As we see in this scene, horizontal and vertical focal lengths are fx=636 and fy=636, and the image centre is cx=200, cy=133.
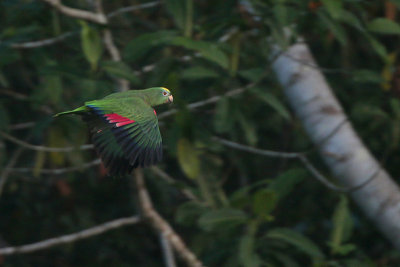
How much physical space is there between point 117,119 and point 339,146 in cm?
207

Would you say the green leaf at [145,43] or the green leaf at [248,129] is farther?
the green leaf at [248,129]

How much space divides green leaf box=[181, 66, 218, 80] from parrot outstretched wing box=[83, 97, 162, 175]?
1196mm

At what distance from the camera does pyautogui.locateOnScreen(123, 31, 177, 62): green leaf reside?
315 centimetres

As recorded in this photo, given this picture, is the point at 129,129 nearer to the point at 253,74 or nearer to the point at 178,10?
the point at 178,10

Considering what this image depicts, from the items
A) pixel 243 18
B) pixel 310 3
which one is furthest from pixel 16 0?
pixel 310 3

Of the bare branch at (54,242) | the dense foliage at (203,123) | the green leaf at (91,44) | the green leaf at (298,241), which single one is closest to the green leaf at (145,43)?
the dense foliage at (203,123)

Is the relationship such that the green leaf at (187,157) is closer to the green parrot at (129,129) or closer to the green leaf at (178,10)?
the green leaf at (178,10)

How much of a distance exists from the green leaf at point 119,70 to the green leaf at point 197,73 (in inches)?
9.7

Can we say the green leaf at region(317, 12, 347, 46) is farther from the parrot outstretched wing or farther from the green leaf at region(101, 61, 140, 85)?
the parrot outstretched wing

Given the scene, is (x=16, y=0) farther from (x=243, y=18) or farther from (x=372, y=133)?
(x=372, y=133)

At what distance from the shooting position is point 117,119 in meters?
1.81

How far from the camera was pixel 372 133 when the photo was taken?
14.0 feet

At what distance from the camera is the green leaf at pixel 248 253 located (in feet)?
10.4

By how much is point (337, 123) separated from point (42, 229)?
93.5 inches
